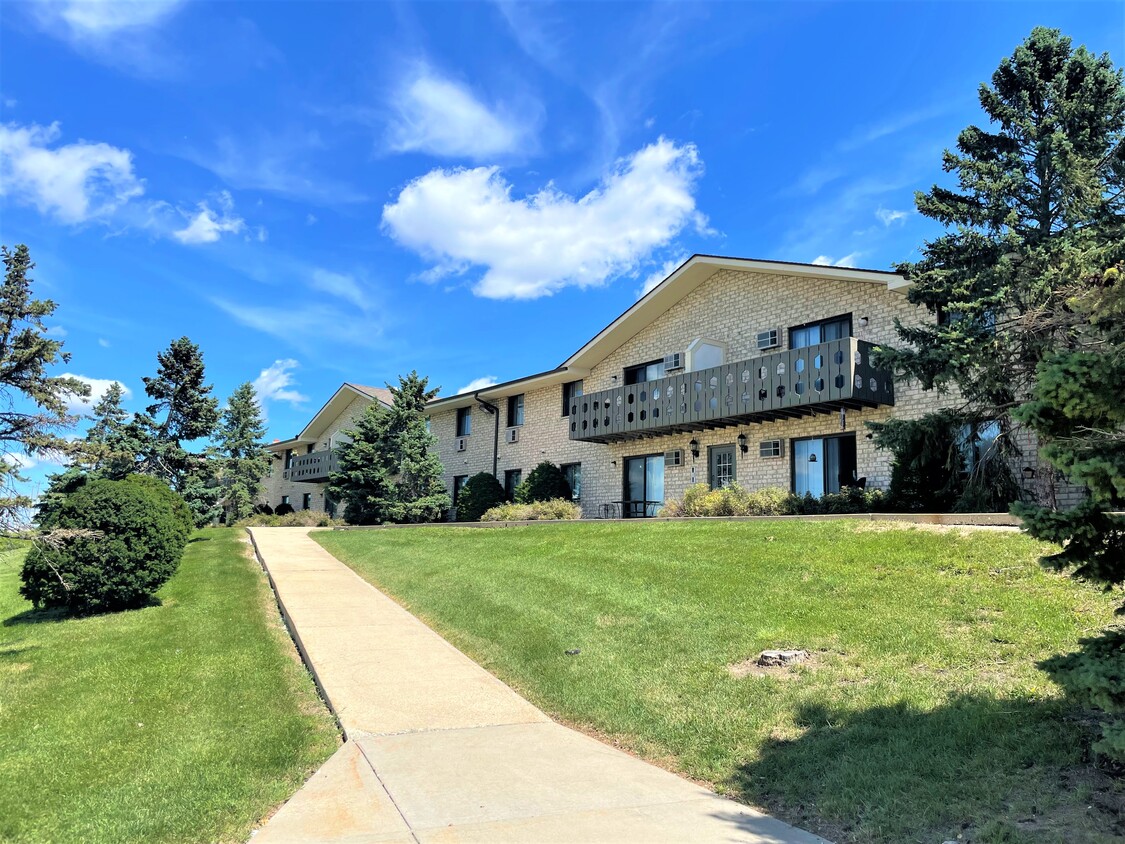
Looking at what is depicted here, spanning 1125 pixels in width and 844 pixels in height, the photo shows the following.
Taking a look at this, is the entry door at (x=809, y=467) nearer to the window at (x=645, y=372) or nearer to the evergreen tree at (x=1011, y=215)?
the evergreen tree at (x=1011, y=215)

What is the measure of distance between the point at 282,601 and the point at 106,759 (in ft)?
21.1

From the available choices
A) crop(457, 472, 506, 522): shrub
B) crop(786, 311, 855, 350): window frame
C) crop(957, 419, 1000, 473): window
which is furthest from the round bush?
crop(457, 472, 506, 522): shrub

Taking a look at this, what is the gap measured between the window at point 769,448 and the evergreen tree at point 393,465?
41.8 ft

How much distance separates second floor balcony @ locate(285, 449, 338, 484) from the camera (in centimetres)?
3872

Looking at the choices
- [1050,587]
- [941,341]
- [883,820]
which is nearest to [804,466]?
[941,341]

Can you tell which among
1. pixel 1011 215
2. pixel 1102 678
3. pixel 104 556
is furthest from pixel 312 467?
pixel 1102 678

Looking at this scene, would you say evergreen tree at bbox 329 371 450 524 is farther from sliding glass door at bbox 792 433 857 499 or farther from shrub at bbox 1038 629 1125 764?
shrub at bbox 1038 629 1125 764

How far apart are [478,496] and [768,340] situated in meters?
12.4

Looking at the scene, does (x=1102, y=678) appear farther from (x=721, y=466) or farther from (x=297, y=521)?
(x=297, y=521)

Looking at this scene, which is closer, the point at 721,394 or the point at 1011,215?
the point at 1011,215

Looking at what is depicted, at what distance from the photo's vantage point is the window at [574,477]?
84.2ft

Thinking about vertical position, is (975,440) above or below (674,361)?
below

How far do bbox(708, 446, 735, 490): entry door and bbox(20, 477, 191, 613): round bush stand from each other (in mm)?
13699

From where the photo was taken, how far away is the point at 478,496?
27.6 m
